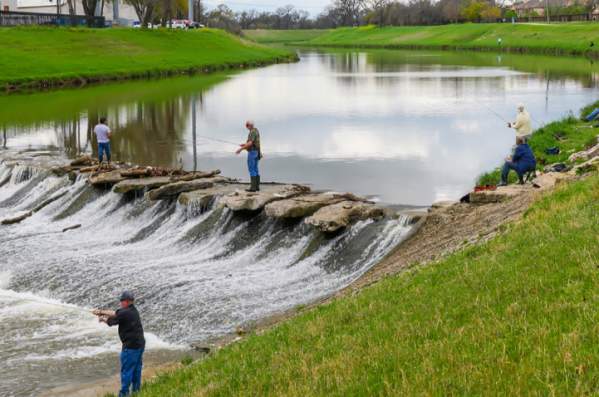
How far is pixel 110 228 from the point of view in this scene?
2545cm

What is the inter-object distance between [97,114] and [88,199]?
22.8m

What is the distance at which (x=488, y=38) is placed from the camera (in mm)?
137000

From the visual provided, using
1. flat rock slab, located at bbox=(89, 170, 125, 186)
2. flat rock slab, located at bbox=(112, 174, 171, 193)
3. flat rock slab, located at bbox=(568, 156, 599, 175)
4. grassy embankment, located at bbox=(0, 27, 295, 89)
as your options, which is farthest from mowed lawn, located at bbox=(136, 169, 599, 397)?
grassy embankment, located at bbox=(0, 27, 295, 89)

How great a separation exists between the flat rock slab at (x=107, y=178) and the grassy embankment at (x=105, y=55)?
42123mm

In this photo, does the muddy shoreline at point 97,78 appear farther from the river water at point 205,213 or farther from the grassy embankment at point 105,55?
the river water at point 205,213

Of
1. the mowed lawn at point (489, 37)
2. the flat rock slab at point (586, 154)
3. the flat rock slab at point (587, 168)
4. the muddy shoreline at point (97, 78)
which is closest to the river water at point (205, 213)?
the flat rock slab at point (586, 154)

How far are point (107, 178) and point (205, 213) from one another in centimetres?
559

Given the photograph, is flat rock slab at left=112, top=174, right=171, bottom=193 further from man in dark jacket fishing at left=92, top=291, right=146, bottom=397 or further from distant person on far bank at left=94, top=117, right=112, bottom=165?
man in dark jacket fishing at left=92, top=291, right=146, bottom=397

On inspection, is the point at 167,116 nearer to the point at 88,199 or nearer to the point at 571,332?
the point at 88,199

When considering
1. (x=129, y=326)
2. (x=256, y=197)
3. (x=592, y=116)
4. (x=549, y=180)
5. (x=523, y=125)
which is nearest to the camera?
(x=129, y=326)

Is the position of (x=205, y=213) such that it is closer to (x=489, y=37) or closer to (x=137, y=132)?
(x=137, y=132)

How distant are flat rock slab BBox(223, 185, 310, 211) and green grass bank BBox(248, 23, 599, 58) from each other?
77.1 metres

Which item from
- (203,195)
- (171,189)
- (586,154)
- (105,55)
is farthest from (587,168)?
(105,55)

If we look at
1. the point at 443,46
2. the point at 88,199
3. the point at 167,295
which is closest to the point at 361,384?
the point at 167,295
